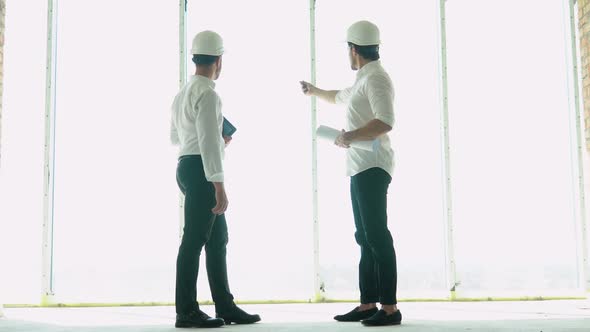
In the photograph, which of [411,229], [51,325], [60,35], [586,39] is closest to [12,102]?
[60,35]

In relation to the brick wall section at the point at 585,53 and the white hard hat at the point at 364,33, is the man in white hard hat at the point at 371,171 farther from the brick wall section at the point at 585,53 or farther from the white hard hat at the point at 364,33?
the brick wall section at the point at 585,53

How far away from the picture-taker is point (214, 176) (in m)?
2.45

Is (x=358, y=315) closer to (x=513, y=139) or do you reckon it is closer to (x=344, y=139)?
(x=344, y=139)

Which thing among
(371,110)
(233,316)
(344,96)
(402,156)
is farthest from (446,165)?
(233,316)

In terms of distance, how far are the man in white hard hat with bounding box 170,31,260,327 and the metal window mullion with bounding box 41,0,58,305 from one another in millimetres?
1817

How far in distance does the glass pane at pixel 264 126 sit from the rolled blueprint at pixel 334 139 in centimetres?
149

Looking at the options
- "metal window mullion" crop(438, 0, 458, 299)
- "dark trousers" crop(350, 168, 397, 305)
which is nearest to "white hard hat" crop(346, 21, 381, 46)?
"dark trousers" crop(350, 168, 397, 305)

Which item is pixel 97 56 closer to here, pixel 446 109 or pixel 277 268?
pixel 277 268

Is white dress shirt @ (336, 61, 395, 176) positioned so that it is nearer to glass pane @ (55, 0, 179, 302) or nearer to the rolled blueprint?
the rolled blueprint

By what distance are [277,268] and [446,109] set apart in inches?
65.4

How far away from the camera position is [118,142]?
4.32 meters

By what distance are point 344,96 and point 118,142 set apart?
6.47 feet

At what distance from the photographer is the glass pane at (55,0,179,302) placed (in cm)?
421

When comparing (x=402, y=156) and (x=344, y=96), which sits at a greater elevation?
(x=344, y=96)
